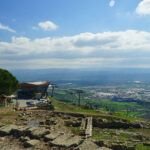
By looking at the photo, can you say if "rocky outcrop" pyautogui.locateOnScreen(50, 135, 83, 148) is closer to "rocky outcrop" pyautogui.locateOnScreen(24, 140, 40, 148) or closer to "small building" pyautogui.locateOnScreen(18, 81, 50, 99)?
"rocky outcrop" pyautogui.locateOnScreen(24, 140, 40, 148)

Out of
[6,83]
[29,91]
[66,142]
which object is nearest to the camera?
[66,142]

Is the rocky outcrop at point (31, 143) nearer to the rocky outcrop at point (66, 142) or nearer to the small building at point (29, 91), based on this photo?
the rocky outcrop at point (66, 142)

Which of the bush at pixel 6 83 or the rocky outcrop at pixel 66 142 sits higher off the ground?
the bush at pixel 6 83

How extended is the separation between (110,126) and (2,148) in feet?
61.4

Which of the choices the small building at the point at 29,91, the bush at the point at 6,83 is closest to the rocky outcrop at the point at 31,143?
the bush at the point at 6,83

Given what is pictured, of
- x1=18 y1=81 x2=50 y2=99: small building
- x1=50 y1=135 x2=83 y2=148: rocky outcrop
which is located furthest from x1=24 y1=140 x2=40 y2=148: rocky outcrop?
x1=18 y1=81 x2=50 y2=99: small building

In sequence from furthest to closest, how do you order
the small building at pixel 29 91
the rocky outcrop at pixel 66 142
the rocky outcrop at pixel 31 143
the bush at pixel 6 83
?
1. the small building at pixel 29 91
2. the bush at pixel 6 83
3. the rocky outcrop at pixel 31 143
4. the rocky outcrop at pixel 66 142

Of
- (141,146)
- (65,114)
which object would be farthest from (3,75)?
(141,146)

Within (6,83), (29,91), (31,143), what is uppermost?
(6,83)

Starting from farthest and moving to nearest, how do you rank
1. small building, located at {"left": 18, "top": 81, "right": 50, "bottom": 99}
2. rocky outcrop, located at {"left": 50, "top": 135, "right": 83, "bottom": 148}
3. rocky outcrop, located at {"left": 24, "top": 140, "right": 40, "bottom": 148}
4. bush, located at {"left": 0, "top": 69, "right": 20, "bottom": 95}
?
small building, located at {"left": 18, "top": 81, "right": 50, "bottom": 99}
bush, located at {"left": 0, "top": 69, "right": 20, "bottom": 95}
rocky outcrop, located at {"left": 24, "top": 140, "right": 40, "bottom": 148}
rocky outcrop, located at {"left": 50, "top": 135, "right": 83, "bottom": 148}

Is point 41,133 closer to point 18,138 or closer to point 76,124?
point 18,138

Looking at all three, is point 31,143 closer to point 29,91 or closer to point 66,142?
point 66,142

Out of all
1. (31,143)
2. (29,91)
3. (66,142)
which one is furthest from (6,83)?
(66,142)

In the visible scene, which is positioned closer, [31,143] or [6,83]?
[31,143]
